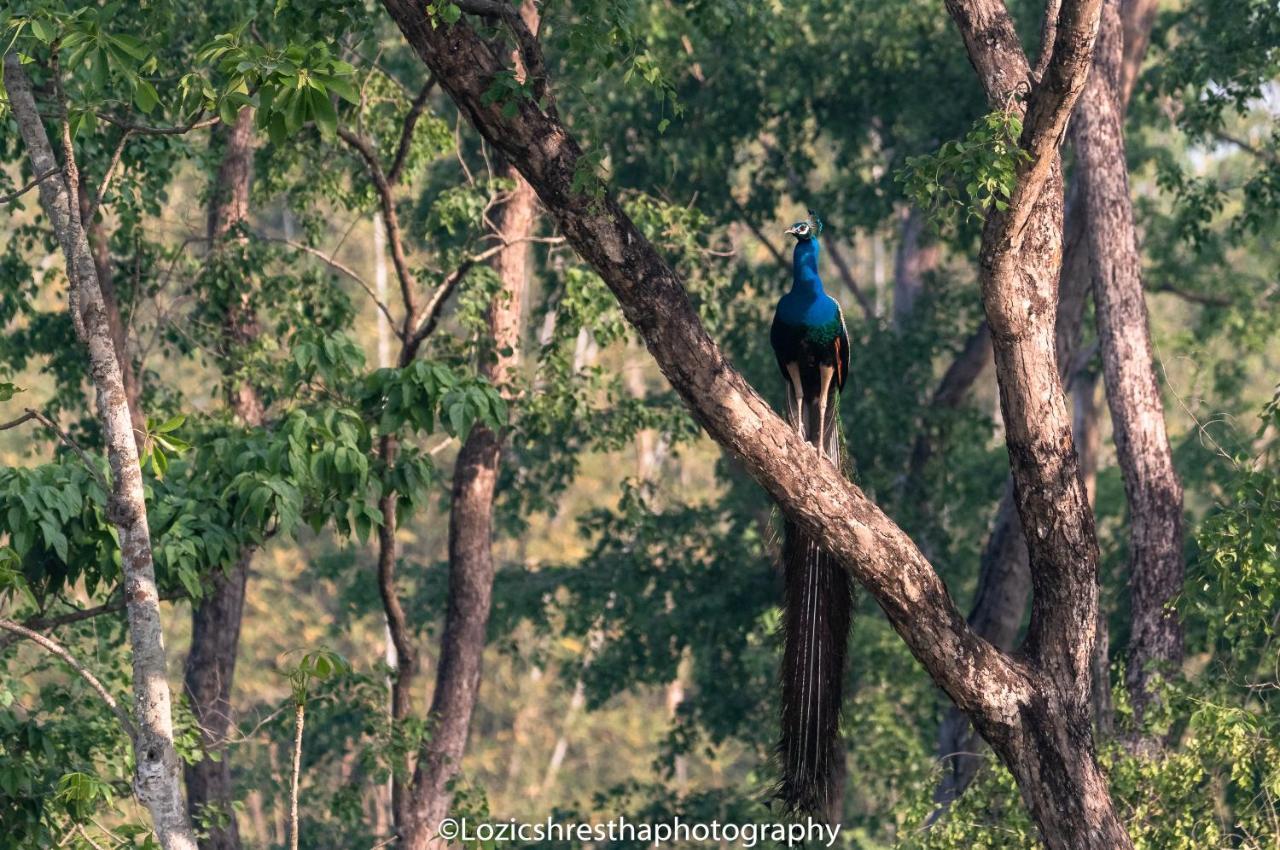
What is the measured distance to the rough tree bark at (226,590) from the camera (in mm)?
9516

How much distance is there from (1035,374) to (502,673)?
21.3 m

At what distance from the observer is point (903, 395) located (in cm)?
1296

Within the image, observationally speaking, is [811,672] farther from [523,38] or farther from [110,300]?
[110,300]

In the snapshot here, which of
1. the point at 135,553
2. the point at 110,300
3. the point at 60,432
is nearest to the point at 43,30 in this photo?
the point at 60,432

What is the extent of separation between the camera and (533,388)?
9656 mm

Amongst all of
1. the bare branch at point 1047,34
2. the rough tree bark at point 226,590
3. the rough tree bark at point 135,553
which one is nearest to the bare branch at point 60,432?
the rough tree bark at point 135,553

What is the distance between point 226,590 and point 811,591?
4.58 m

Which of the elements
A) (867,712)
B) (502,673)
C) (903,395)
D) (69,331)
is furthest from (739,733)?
(502,673)

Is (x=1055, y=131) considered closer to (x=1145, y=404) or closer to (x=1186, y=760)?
(x=1186, y=760)

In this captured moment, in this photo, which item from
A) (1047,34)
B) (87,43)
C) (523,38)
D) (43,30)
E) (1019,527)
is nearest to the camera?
(87,43)

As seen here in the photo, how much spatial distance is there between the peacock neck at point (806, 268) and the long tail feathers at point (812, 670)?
62 centimetres

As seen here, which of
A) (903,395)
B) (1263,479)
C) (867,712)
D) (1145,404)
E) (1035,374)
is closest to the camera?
(1035,374)

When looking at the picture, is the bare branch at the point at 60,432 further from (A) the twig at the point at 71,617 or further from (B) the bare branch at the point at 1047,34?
(B) the bare branch at the point at 1047,34

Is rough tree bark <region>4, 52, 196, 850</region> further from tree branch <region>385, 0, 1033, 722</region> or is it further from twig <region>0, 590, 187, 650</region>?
tree branch <region>385, 0, 1033, 722</region>
